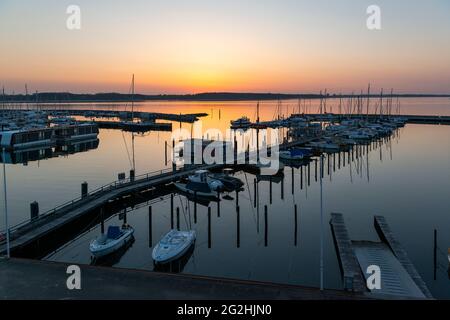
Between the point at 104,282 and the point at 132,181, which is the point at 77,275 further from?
the point at 132,181

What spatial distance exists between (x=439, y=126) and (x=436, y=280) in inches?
4162

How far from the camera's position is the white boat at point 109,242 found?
24656 mm

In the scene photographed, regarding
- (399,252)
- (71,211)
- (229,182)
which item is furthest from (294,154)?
(399,252)

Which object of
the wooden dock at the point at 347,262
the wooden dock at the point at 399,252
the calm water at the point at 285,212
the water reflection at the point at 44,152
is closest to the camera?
the wooden dock at the point at 347,262

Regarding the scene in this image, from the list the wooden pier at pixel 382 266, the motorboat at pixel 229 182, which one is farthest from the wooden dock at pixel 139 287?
the motorboat at pixel 229 182

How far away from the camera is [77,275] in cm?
1576

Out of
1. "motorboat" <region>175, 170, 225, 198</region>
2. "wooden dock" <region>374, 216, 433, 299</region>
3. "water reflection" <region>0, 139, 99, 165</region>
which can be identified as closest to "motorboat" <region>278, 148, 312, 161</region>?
"motorboat" <region>175, 170, 225, 198</region>

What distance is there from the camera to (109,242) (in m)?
25.2

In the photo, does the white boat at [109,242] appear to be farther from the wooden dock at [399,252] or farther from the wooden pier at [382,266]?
the wooden dock at [399,252]

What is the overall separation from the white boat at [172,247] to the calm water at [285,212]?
85 cm

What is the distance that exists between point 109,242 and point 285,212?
15.8 meters
